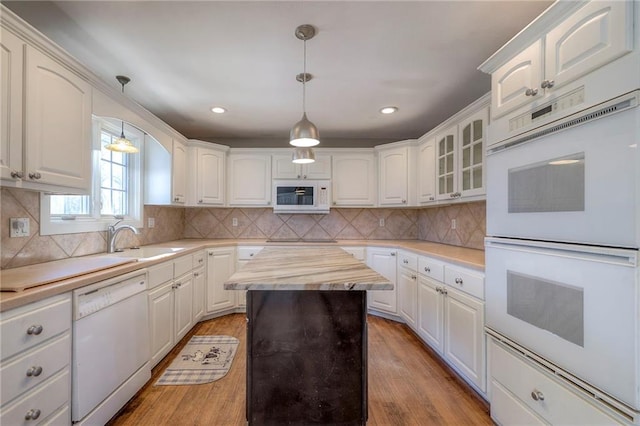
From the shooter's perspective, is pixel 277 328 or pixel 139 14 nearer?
pixel 277 328

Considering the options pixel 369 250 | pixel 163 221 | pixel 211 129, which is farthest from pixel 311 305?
pixel 211 129

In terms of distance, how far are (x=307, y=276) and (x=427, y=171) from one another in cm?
242

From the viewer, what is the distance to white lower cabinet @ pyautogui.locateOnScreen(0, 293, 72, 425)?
1.08 metres

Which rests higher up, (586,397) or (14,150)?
(14,150)

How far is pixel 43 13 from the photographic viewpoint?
62.4 inches

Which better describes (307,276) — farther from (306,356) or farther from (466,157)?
(466,157)

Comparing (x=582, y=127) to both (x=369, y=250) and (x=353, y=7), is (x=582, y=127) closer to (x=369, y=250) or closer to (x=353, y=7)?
(x=353, y=7)

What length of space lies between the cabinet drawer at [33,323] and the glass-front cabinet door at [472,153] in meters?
2.75

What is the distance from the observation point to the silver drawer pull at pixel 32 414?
115 centimetres

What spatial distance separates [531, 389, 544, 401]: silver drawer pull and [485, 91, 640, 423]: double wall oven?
0.53 ft

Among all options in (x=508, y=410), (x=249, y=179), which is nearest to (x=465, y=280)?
A: (x=508, y=410)

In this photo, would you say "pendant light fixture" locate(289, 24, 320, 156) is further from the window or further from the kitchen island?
the window

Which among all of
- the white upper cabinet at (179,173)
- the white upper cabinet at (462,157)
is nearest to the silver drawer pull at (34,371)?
the white upper cabinet at (179,173)

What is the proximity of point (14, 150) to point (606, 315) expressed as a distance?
2.62 meters
